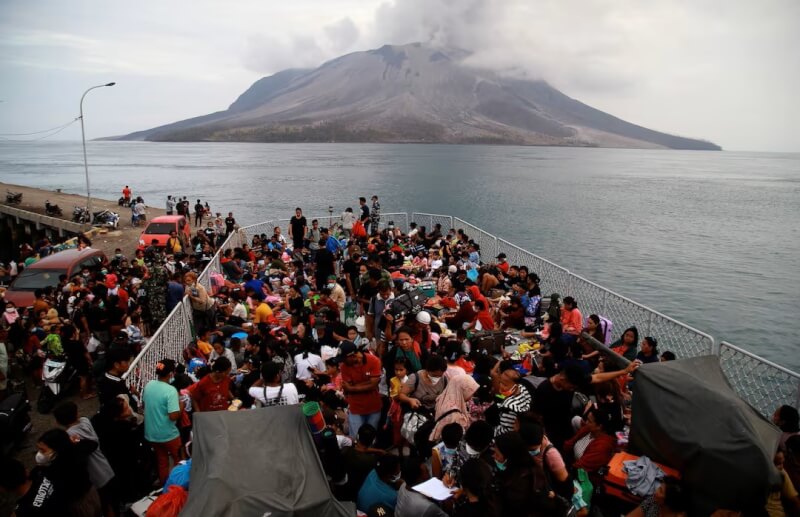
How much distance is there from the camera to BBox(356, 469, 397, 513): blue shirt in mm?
4148

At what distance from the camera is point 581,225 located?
137 feet

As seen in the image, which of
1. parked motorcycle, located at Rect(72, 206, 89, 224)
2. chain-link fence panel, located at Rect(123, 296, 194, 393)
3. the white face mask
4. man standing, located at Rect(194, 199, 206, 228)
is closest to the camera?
the white face mask

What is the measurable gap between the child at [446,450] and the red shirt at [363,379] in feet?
5.08

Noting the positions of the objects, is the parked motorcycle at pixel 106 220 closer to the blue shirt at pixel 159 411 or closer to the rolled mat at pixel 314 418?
the blue shirt at pixel 159 411

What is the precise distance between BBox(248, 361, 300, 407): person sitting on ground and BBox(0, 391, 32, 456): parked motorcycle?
3515mm

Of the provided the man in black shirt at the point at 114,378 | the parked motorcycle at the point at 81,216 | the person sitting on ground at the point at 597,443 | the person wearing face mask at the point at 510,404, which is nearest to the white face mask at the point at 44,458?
the man in black shirt at the point at 114,378

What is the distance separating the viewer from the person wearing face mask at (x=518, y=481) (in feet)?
11.5

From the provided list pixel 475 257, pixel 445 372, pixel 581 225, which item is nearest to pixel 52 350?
pixel 445 372

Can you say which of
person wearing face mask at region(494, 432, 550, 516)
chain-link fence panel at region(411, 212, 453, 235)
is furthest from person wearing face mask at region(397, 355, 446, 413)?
chain-link fence panel at region(411, 212, 453, 235)

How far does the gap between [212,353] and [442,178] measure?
2858 inches

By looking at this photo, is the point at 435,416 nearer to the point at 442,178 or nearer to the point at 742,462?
the point at 742,462

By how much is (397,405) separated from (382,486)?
1.37 meters

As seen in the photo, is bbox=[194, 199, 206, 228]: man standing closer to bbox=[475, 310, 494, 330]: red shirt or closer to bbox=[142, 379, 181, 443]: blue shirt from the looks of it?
bbox=[475, 310, 494, 330]: red shirt

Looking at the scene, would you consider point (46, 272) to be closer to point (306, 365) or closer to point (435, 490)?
point (306, 365)
